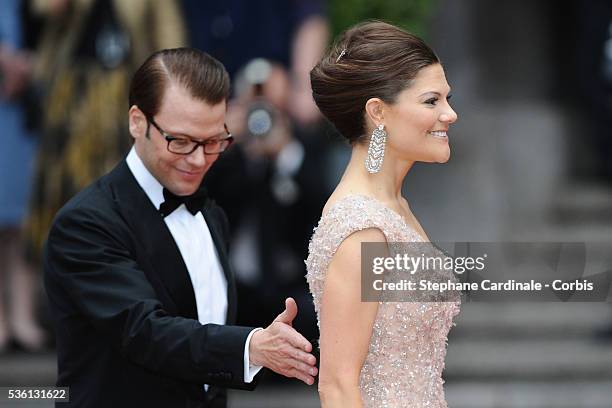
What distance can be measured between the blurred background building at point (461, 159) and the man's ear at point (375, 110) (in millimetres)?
3184

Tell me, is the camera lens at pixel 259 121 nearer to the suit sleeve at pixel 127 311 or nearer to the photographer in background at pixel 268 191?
the photographer in background at pixel 268 191

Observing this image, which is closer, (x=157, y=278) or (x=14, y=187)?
(x=157, y=278)

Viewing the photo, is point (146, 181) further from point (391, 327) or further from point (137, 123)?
point (391, 327)

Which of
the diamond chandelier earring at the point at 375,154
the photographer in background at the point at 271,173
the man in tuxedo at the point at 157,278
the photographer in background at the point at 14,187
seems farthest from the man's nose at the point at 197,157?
the photographer in background at the point at 14,187

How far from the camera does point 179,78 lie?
3453 mm

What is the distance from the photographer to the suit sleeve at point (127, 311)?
3.19m

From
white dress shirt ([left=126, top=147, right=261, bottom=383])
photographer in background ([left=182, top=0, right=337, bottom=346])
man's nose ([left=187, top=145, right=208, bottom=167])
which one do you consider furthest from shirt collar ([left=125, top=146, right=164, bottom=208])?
photographer in background ([left=182, top=0, right=337, bottom=346])

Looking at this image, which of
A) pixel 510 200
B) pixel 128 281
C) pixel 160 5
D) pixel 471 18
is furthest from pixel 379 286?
pixel 471 18

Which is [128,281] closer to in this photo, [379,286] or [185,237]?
[185,237]

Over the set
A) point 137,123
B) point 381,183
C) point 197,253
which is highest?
point 137,123

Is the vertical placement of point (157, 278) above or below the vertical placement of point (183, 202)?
below

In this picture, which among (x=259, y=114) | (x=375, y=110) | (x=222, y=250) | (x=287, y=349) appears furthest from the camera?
(x=259, y=114)

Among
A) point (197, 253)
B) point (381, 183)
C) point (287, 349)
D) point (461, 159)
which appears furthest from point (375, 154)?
point (461, 159)

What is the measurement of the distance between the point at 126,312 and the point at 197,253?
0.38m
